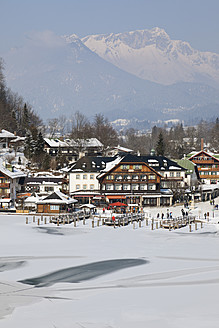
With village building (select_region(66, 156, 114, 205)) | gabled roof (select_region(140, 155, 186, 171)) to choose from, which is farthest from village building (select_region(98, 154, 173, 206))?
gabled roof (select_region(140, 155, 186, 171))

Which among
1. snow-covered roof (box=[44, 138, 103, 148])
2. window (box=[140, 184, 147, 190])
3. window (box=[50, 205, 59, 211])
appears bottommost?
window (box=[50, 205, 59, 211])

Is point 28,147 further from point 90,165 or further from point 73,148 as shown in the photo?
point 90,165

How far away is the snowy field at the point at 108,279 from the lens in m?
25.5

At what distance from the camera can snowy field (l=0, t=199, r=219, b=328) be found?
83.5 ft

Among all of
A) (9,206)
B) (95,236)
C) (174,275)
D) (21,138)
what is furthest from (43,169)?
(174,275)

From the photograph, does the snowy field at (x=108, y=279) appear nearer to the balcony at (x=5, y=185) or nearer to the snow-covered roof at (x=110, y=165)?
the balcony at (x=5, y=185)

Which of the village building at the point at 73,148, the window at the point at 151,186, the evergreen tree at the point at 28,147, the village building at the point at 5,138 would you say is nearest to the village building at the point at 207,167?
the village building at the point at 73,148

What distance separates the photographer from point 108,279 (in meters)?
33.3

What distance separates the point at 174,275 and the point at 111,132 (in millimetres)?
123958

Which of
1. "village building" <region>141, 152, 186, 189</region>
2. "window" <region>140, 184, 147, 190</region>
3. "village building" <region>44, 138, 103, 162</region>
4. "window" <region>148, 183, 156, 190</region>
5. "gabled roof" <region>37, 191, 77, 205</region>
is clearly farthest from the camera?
"village building" <region>44, 138, 103, 162</region>

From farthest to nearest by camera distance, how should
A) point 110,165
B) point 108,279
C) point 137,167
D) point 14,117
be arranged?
point 14,117 < point 110,165 < point 137,167 < point 108,279

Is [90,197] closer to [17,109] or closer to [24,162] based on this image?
[24,162]

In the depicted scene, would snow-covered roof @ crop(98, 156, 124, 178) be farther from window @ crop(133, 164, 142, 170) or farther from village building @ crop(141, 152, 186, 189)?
village building @ crop(141, 152, 186, 189)

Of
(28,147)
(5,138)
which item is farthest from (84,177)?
(5,138)
